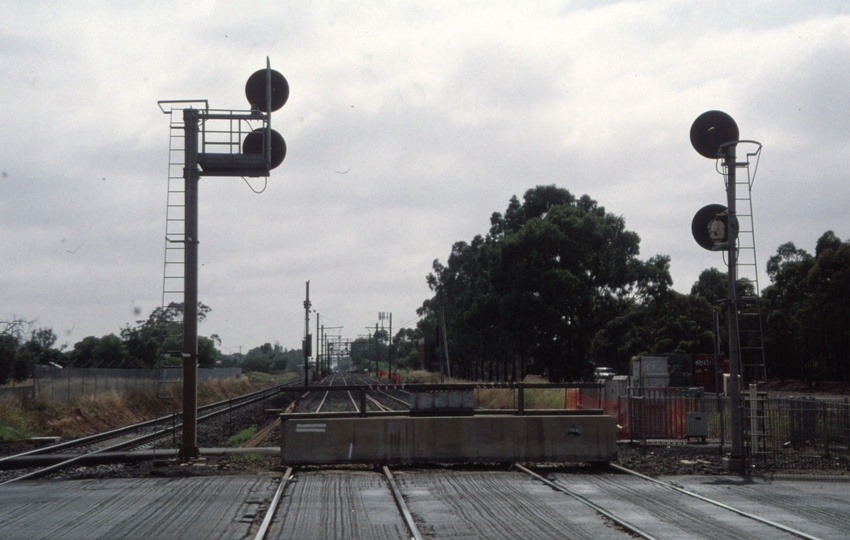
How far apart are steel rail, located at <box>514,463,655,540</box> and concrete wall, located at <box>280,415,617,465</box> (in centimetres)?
64

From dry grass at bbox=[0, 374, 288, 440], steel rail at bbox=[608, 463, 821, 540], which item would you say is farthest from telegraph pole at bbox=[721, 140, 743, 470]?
dry grass at bbox=[0, 374, 288, 440]

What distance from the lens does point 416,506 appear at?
11.4 m

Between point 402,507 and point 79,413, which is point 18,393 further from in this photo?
point 402,507

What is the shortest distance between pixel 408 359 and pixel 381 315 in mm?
45195

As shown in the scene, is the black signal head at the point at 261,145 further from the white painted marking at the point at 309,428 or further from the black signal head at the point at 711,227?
the black signal head at the point at 711,227

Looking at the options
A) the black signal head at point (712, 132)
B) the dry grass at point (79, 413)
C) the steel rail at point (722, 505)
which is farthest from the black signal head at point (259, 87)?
the steel rail at point (722, 505)

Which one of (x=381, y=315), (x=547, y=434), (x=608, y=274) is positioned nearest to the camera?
(x=547, y=434)

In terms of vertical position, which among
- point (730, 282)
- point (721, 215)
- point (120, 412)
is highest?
point (721, 215)

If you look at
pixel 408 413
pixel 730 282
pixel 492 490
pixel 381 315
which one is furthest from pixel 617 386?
pixel 381 315

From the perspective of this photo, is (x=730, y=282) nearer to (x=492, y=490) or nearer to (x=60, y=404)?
(x=492, y=490)

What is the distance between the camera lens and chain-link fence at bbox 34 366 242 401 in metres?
33.9

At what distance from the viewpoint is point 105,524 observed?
33.7 feet

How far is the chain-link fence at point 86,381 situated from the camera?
33938mm

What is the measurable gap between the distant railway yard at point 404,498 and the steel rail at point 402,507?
0.13ft
